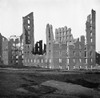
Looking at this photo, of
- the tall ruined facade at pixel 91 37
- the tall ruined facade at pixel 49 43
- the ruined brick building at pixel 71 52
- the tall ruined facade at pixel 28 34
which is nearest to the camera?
the ruined brick building at pixel 71 52

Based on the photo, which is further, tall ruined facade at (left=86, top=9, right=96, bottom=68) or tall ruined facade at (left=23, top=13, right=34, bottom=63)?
tall ruined facade at (left=23, top=13, right=34, bottom=63)

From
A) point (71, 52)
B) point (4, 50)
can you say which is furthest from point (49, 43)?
point (4, 50)

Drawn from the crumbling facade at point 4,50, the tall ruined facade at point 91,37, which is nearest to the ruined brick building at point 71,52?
the tall ruined facade at point 91,37

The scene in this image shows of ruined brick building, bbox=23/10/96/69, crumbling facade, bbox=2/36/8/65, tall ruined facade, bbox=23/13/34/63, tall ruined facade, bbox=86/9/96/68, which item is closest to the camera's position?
ruined brick building, bbox=23/10/96/69

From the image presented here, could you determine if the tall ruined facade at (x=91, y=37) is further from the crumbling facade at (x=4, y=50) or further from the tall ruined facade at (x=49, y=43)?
the crumbling facade at (x=4, y=50)

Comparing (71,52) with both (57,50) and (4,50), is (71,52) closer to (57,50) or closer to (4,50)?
(57,50)

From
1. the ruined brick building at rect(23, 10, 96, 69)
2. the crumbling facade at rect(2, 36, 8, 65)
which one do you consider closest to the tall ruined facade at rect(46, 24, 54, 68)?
the ruined brick building at rect(23, 10, 96, 69)

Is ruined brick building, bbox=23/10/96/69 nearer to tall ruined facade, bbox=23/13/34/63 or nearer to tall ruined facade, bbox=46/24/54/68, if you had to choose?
tall ruined facade, bbox=46/24/54/68

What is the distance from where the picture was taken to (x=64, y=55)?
138 ft

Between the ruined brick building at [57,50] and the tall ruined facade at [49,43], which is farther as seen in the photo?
the tall ruined facade at [49,43]

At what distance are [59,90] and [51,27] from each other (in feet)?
111

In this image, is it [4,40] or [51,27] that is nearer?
[51,27]

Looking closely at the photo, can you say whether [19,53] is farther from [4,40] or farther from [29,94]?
[29,94]

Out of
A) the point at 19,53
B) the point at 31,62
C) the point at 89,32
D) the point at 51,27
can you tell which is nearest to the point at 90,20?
the point at 89,32
